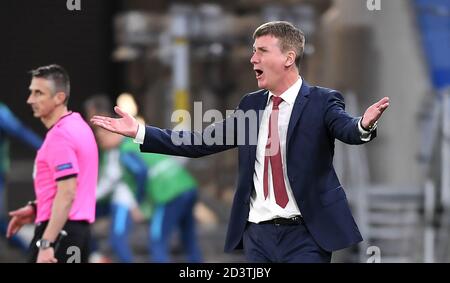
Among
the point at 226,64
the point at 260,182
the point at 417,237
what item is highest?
the point at 226,64

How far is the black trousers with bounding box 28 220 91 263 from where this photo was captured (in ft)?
23.0

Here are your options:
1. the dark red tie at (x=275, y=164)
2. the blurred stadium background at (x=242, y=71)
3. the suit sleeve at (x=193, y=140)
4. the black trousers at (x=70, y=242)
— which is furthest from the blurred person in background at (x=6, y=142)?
the dark red tie at (x=275, y=164)

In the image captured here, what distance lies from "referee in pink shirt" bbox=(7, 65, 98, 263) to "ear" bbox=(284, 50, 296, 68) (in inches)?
59.1

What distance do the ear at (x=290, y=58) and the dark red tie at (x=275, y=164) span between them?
0.24 m

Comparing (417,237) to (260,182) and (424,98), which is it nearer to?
(424,98)

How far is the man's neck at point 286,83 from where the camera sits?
6.09 meters

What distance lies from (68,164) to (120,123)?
0.93 metres

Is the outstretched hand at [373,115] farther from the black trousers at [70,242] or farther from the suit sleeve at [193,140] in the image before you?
the black trousers at [70,242]

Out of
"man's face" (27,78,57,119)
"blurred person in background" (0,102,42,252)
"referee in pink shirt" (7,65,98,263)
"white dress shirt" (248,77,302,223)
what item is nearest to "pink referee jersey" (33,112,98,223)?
"referee in pink shirt" (7,65,98,263)

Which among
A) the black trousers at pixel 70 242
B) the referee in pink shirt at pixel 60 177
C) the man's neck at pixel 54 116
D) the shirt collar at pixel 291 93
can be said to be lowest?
the black trousers at pixel 70 242

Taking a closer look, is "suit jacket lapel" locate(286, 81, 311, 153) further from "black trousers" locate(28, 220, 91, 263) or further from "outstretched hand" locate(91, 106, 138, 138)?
"black trousers" locate(28, 220, 91, 263)
